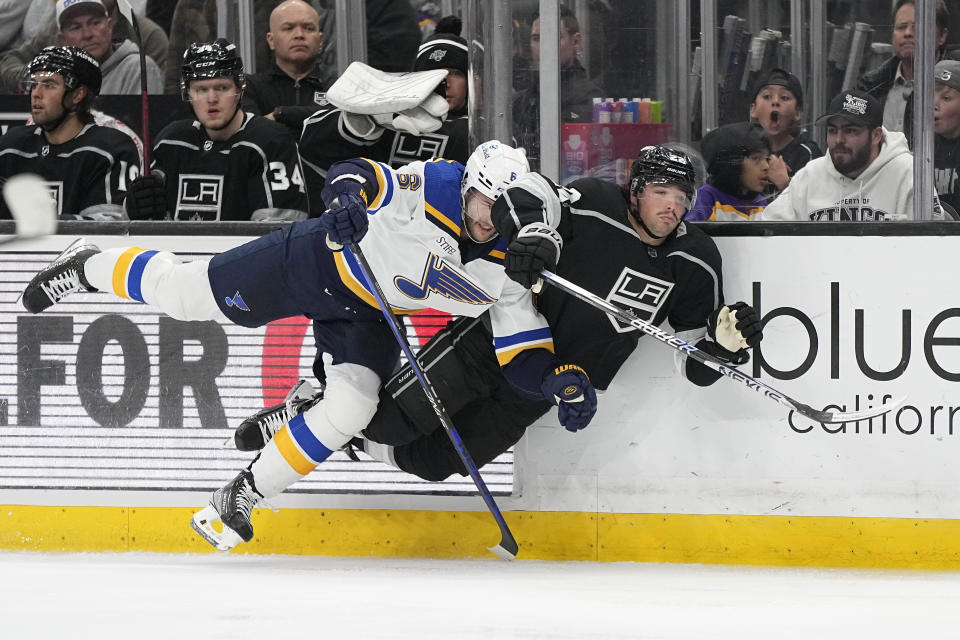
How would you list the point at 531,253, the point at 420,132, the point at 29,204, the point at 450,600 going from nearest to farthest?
the point at 29,204
the point at 450,600
the point at 531,253
the point at 420,132

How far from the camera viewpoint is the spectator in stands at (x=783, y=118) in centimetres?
309

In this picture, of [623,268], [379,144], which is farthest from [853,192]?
[379,144]

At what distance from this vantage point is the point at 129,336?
11.0ft

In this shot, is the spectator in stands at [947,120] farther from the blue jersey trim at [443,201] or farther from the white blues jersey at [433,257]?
the blue jersey trim at [443,201]

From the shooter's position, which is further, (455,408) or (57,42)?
(57,42)

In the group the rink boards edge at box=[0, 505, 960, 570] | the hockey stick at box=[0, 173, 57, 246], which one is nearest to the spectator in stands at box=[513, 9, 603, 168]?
the rink boards edge at box=[0, 505, 960, 570]

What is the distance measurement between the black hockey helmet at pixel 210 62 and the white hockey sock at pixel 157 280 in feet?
1.82

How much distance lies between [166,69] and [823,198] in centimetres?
221

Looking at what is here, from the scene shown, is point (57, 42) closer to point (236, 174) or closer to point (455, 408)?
point (236, 174)

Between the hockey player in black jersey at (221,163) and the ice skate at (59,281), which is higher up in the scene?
the hockey player in black jersey at (221,163)

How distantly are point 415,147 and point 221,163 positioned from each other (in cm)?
58

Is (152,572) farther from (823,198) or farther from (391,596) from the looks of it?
(823,198)

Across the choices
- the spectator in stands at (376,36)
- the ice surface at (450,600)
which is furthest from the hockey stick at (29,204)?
the spectator in stands at (376,36)

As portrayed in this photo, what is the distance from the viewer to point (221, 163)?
345 cm
